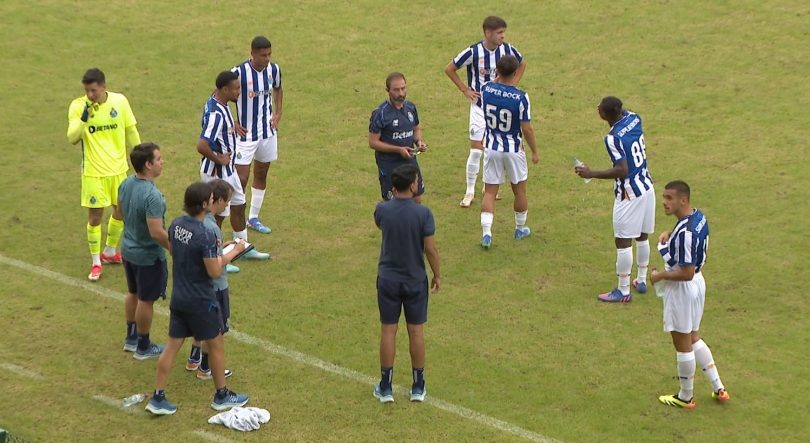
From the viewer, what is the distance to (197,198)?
29.5 ft

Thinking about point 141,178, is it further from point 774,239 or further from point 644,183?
point 774,239

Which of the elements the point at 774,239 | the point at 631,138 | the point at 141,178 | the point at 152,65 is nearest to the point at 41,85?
the point at 152,65

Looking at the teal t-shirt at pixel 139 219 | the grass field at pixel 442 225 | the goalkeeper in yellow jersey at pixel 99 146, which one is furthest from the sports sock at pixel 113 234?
the teal t-shirt at pixel 139 219

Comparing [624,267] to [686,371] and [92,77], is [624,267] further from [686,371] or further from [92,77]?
[92,77]

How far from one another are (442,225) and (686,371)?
193 inches

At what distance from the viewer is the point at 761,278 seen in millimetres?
12211

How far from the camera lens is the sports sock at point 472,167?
14289 millimetres

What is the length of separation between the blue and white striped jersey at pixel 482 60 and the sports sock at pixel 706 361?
5584 millimetres

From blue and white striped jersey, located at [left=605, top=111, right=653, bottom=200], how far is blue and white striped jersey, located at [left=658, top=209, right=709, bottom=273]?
2.07 m

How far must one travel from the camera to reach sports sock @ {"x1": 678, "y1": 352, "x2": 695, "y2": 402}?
9.55 metres

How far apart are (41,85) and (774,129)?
39.0 ft

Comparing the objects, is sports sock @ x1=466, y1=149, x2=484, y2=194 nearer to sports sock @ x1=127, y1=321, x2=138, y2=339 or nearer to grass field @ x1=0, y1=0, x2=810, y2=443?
grass field @ x1=0, y1=0, x2=810, y2=443

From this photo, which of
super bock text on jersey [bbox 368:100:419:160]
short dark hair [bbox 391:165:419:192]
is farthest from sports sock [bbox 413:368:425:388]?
super bock text on jersey [bbox 368:100:419:160]

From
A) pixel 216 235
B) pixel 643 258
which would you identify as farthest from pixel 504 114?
pixel 216 235
